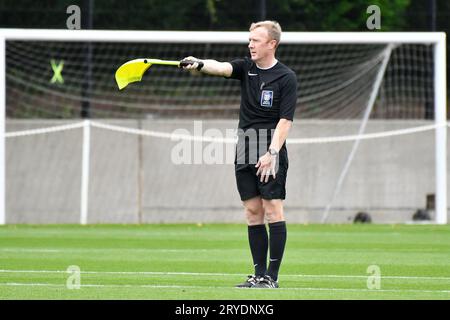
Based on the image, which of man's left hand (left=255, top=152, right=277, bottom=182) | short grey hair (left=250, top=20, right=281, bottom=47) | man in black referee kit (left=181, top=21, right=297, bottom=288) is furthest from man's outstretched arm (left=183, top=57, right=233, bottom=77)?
man's left hand (left=255, top=152, right=277, bottom=182)

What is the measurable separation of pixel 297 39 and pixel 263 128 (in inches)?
399

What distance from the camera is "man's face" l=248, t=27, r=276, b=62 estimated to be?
8.83 m

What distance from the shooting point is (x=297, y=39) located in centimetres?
1889

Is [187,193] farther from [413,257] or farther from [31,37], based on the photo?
[413,257]

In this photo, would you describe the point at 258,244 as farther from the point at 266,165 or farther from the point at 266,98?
the point at 266,98

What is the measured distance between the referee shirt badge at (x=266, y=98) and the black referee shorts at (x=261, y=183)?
0.39 m

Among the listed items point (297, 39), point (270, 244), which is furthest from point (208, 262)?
point (297, 39)

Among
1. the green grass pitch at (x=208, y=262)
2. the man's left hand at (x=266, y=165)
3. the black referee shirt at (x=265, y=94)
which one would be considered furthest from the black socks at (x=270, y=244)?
the black referee shirt at (x=265, y=94)

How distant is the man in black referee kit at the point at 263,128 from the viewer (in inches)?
347

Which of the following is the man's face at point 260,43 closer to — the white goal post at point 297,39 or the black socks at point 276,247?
the black socks at point 276,247

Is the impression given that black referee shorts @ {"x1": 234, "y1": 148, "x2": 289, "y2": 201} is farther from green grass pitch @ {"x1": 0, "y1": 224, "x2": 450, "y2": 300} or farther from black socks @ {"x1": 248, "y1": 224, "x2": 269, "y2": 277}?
green grass pitch @ {"x1": 0, "y1": 224, "x2": 450, "y2": 300}

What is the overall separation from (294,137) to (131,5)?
4.11m

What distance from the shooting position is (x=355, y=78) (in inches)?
834

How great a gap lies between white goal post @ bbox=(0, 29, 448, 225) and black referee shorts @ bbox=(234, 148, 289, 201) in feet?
30.9
